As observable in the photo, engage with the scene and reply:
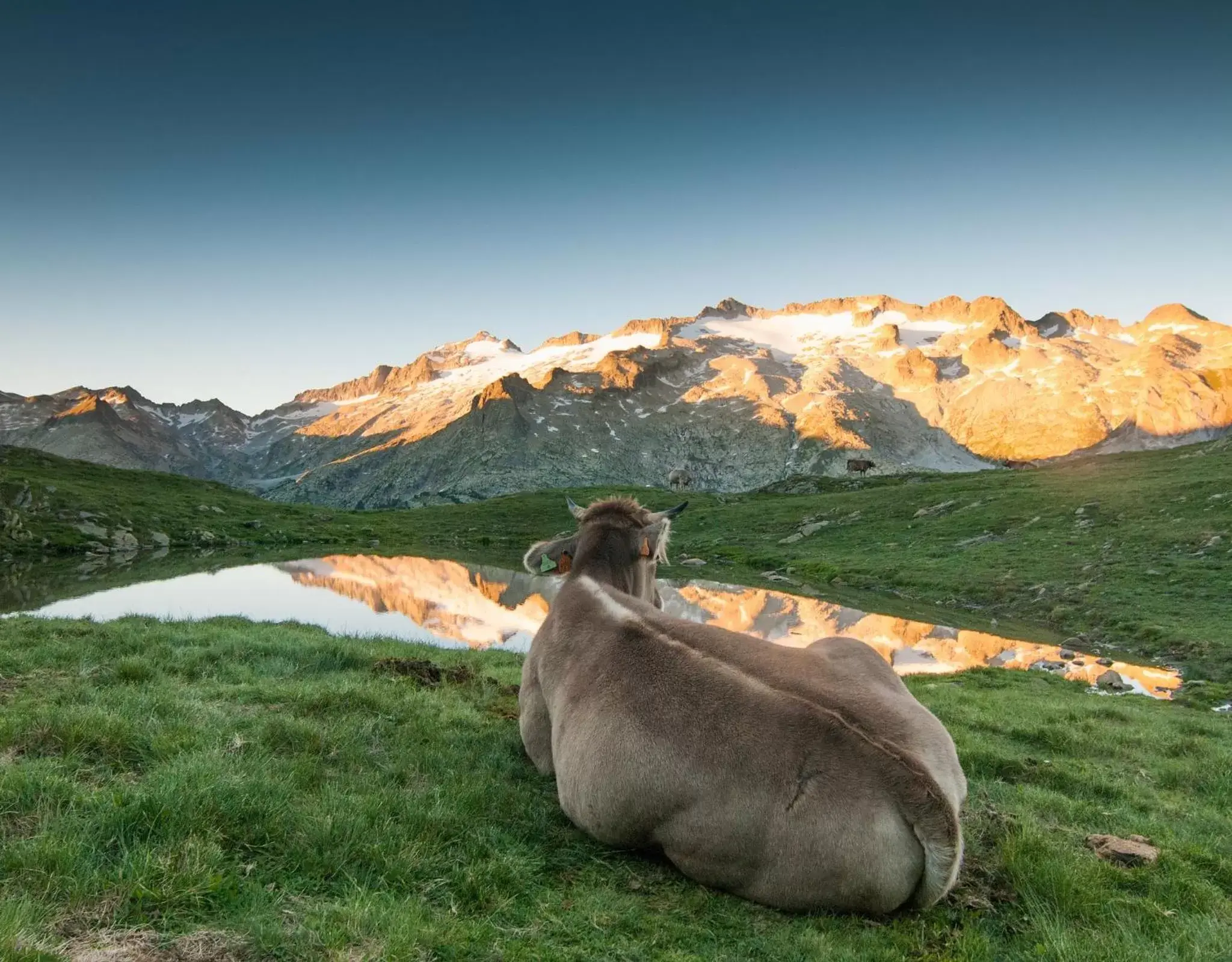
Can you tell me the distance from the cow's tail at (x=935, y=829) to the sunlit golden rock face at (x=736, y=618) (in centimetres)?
1025

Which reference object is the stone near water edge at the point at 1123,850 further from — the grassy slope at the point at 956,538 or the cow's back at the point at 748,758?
the grassy slope at the point at 956,538

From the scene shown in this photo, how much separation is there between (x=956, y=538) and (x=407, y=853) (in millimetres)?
52391

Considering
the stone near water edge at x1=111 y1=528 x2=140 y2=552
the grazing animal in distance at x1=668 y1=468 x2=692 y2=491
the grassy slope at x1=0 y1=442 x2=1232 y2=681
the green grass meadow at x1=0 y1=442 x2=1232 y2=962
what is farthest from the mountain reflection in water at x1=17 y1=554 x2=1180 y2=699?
the grazing animal in distance at x1=668 y1=468 x2=692 y2=491

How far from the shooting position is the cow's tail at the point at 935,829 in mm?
5281

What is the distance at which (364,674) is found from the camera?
41.0 ft

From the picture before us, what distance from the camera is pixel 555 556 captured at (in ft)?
32.5

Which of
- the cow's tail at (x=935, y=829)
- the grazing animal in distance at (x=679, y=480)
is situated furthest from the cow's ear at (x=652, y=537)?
the grazing animal in distance at (x=679, y=480)

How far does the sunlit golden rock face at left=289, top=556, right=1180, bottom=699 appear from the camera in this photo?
2345 cm

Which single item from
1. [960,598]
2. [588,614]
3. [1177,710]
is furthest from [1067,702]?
[960,598]

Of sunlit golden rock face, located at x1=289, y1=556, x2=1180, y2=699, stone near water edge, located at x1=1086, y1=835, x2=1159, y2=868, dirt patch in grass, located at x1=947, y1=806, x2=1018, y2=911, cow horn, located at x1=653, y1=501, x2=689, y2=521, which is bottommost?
sunlit golden rock face, located at x1=289, y1=556, x2=1180, y2=699

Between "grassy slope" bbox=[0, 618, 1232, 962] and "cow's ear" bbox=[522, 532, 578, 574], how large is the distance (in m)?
2.35

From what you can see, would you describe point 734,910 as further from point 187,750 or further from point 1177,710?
point 1177,710

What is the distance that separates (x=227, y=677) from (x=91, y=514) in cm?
6621

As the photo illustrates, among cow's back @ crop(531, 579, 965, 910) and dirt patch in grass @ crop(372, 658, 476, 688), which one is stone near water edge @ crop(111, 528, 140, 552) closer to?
dirt patch in grass @ crop(372, 658, 476, 688)
